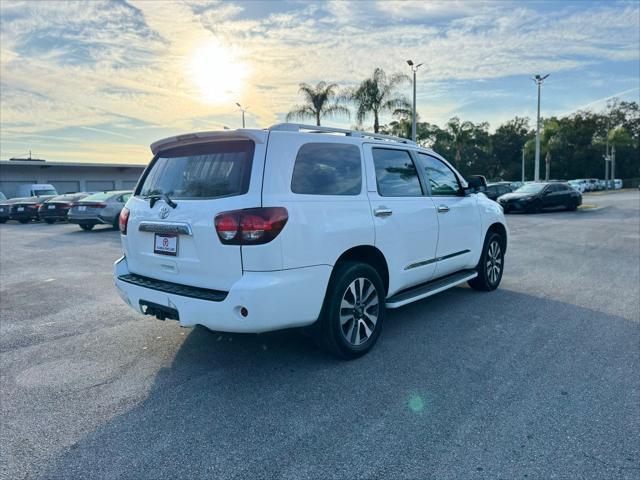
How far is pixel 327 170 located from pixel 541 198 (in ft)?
68.3

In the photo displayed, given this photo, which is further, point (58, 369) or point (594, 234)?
point (594, 234)

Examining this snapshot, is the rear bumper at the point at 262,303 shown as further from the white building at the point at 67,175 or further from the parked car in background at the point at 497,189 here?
the white building at the point at 67,175

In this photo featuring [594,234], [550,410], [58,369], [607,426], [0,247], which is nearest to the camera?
[607,426]

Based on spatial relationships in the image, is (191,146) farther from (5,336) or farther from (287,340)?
(5,336)

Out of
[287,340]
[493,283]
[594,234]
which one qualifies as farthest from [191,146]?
[594,234]

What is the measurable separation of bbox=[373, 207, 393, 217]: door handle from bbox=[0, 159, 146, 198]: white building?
4026 centimetres

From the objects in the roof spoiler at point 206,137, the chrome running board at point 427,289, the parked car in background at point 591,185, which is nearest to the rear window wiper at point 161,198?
the roof spoiler at point 206,137

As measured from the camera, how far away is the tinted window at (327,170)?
3688 mm

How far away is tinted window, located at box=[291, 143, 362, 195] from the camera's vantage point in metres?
3.69

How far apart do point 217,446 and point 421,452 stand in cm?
122

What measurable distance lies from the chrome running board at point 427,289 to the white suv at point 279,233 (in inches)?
1.0

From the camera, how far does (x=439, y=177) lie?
17.9ft

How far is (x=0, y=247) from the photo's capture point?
12312 millimetres

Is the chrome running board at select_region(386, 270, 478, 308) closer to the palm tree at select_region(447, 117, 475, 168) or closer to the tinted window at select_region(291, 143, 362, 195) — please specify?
the tinted window at select_region(291, 143, 362, 195)
